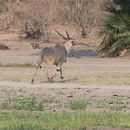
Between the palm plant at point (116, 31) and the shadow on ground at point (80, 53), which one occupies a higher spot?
the palm plant at point (116, 31)

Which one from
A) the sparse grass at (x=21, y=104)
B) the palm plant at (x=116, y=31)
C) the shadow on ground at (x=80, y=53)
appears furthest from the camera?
the shadow on ground at (x=80, y=53)

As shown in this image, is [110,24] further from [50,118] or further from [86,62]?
[50,118]

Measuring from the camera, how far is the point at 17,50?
3216cm

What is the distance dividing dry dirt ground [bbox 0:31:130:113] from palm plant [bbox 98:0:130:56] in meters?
0.59

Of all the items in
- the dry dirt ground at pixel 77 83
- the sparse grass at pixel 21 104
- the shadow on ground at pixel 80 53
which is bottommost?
the shadow on ground at pixel 80 53

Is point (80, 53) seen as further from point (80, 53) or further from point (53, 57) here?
point (53, 57)

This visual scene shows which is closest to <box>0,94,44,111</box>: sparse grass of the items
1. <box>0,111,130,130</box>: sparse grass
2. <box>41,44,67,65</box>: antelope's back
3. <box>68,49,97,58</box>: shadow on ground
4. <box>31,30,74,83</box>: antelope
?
<box>0,111,130,130</box>: sparse grass

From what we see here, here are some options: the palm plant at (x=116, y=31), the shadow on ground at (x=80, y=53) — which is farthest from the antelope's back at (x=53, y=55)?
the shadow on ground at (x=80, y=53)

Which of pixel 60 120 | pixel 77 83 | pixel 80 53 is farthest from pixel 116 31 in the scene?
pixel 60 120

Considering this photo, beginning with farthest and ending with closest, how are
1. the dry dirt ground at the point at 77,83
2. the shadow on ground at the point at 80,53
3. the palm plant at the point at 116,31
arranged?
the shadow on ground at the point at 80,53
the palm plant at the point at 116,31
the dry dirt ground at the point at 77,83

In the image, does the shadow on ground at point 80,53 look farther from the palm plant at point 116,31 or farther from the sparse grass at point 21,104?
the sparse grass at point 21,104

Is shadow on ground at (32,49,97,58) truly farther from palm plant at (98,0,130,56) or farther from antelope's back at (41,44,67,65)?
antelope's back at (41,44,67,65)

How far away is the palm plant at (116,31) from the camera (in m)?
26.9

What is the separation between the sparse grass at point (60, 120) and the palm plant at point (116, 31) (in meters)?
15.8
